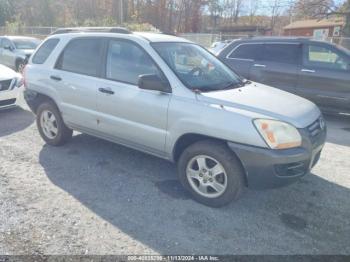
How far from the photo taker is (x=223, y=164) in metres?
3.21

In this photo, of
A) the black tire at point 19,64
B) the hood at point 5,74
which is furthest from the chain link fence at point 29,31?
the hood at point 5,74

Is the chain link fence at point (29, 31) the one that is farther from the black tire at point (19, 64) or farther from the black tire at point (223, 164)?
the black tire at point (223, 164)

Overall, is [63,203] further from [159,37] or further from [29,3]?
[29,3]

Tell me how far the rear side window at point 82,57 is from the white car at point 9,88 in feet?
8.90

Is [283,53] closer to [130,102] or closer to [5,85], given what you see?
[130,102]

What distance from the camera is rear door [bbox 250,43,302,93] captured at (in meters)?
6.92

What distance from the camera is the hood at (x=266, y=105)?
3143mm

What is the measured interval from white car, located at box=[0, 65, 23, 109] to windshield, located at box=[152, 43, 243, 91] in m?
4.36

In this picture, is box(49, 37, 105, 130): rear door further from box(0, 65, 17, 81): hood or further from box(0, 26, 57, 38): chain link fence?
box(0, 26, 57, 38): chain link fence

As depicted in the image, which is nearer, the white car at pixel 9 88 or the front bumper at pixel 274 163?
the front bumper at pixel 274 163

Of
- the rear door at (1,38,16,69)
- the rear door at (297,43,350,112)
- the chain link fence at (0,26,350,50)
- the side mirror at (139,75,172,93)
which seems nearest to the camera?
the side mirror at (139,75,172,93)

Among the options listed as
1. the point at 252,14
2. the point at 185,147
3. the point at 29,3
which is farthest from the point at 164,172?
the point at 252,14

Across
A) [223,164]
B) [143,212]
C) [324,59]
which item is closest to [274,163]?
[223,164]

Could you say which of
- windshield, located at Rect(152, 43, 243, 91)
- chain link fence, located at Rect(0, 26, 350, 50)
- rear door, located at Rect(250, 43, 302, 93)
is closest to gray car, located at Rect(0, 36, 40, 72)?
rear door, located at Rect(250, 43, 302, 93)
